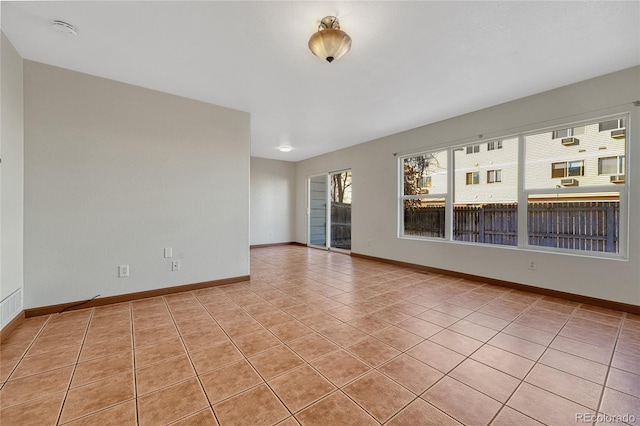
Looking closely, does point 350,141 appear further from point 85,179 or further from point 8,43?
point 8,43

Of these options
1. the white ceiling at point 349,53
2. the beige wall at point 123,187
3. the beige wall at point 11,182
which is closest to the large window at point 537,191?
the white ceiling at point 349,53

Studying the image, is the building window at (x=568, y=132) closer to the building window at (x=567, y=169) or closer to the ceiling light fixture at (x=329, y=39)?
the building window at (x=567, y=169)

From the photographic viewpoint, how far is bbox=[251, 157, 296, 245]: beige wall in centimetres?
716

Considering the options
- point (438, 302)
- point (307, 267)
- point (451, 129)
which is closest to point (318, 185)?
point (307, 267)

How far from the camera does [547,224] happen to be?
3.38m

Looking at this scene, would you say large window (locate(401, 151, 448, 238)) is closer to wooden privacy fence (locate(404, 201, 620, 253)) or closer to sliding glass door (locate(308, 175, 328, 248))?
wooden privacy fence (locate(404, 201, 620, 253))

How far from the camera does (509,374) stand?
5.66 feet

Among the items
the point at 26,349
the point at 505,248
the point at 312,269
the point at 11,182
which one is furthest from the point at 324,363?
the point at 505,248

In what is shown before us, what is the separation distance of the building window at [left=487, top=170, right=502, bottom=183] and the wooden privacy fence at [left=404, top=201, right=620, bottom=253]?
1.22ft

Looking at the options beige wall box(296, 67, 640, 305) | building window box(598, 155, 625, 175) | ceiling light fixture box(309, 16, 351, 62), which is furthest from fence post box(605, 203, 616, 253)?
ceiling light fixture box(309, 16, 351, 62)

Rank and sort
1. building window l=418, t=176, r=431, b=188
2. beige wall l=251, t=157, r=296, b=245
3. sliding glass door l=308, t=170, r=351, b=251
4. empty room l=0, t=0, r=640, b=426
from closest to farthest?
1. empty room l=0, t=0, r=640, b=426
2. building window l=418, t=176, r=431, b=188
3. sliding glass door l=308, t=170, r=351, b=251
4. beige wall l=251, t=157, r=296, b=245

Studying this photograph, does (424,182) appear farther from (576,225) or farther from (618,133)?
(618,133)

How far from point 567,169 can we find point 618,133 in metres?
0.54

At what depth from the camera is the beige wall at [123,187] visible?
2615 millimetres
